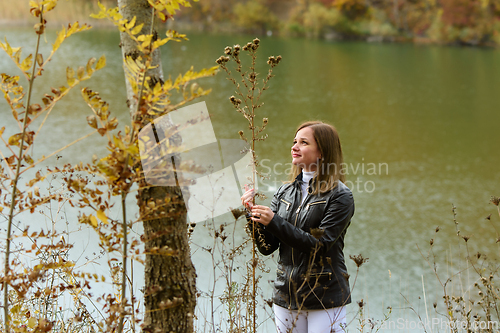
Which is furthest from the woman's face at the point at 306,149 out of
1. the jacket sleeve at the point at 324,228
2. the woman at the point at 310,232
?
the jacket sleeve at the point at 324,228

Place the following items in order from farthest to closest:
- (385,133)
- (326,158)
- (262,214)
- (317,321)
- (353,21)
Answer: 1. (353,21)
2. (385,133)
3. (326,158)
4. (317,321)
5. (262,214)

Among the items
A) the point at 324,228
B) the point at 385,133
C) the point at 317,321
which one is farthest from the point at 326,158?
the point at 385,133

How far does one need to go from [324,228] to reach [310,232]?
57 mm

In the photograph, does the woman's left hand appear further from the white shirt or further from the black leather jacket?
the white shirt

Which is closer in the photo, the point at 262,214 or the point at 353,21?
the point at 262,214

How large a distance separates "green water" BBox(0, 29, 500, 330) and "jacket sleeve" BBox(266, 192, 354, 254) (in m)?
0.85

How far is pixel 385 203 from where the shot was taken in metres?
6.28

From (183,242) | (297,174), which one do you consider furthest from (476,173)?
(183,242)

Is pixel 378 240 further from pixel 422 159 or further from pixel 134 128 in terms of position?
pixel 134 128

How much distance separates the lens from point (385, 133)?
10148 millimetres

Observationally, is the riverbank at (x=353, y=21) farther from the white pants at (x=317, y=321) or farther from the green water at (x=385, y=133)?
the white pants at (x=317, y=321)

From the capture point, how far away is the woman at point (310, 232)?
1509 millimetres

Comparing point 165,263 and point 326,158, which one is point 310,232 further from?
point 165,263

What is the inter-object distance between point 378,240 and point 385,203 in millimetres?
1201
